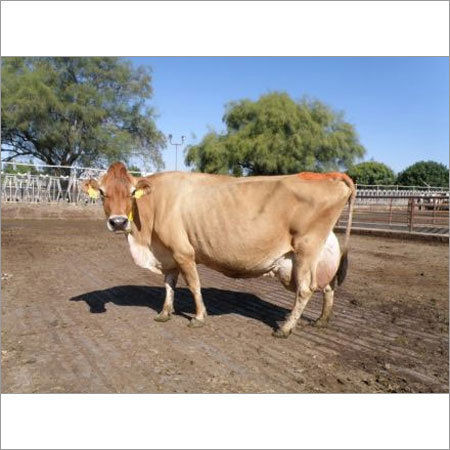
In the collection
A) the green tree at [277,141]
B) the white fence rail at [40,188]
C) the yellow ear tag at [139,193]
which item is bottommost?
the yellow ear tag at [139,193]

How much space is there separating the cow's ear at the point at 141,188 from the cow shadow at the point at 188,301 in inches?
68.1

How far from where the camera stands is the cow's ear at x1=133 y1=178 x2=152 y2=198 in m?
4.73

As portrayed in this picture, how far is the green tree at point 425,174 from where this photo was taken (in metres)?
64.6

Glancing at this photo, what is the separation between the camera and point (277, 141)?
30266 mm

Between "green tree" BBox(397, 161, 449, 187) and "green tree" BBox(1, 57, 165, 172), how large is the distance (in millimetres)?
50402

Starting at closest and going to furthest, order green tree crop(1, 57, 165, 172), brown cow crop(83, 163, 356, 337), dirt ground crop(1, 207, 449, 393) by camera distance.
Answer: dirt ground crop(1, 207, 449, 393), brown cow crop(83, 163, 356, 337), green tree crop(1, 57, 165, 172)

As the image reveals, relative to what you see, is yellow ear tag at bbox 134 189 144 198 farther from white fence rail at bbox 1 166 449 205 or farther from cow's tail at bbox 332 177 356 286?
white fence rail at bbox 1 166 449 205

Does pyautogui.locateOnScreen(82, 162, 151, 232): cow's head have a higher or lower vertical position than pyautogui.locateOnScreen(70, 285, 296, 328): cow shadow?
higher

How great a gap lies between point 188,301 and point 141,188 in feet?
6.98

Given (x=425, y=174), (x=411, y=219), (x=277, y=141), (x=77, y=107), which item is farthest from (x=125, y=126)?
(x=425, y=174)

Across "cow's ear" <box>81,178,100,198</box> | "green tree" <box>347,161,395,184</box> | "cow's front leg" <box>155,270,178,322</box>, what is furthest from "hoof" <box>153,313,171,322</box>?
"green tree" <box>347,161,395,184</box>

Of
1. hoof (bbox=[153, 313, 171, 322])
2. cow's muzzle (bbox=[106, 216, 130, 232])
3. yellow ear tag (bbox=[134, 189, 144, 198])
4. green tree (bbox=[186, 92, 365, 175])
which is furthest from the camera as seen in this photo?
green tree (bbox=[186, 92, 365, 175])

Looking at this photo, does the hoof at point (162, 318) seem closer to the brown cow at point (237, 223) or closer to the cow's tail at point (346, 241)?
the brown cow at point (237, 223)

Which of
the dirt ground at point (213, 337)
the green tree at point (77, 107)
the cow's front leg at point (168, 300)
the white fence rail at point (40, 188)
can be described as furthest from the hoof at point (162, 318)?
the green tree at point (77, 107)
